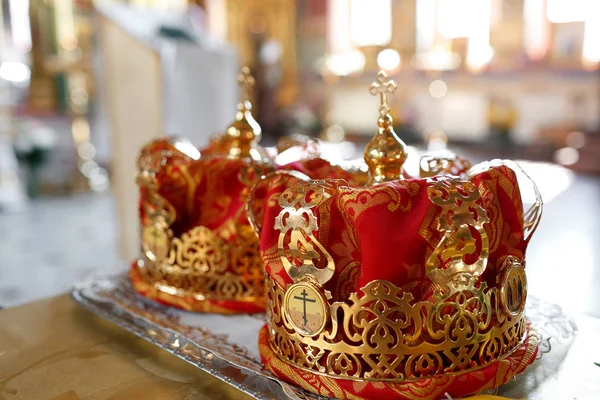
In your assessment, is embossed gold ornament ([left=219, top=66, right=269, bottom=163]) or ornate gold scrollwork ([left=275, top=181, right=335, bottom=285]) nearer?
ornate gold scrollwork ([left=275, top=181, right=335, bottom=285])

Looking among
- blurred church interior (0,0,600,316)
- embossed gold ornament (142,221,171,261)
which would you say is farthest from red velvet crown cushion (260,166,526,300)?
blurred church interior (0,0,600,316)

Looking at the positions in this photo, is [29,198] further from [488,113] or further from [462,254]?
[462,254]

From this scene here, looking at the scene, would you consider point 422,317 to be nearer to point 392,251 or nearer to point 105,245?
point 392,251

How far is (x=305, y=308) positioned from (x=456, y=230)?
16 cm

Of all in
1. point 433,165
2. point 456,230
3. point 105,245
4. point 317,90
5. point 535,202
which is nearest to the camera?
point 456,230

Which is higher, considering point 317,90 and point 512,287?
point 317,90

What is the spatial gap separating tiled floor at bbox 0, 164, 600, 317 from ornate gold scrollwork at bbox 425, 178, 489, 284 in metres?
0.41

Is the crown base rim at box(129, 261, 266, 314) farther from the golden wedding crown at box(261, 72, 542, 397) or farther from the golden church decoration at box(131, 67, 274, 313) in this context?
the golden wedding crown at box(261, 72, 542, 397)

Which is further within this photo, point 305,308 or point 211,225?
point 211,225

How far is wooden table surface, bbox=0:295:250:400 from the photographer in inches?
25.1

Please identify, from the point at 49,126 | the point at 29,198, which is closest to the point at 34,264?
the point at 29,198

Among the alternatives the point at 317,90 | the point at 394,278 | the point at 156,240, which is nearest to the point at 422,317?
the point at 394,278

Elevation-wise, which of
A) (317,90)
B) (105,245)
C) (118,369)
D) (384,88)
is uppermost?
(317,90)

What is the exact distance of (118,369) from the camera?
69cm
